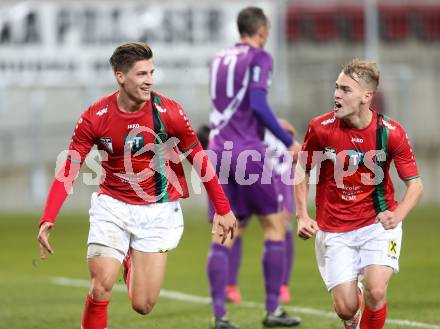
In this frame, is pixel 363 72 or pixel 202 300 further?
pixel 202 300

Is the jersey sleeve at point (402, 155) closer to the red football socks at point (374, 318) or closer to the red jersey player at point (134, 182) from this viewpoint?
the red football socks at point (374, 318)

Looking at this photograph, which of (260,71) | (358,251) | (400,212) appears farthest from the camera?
(260,71)

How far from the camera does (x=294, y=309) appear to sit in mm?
11070

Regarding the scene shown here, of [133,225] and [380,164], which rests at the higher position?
[380,164]

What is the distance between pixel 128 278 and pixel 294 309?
2.92m

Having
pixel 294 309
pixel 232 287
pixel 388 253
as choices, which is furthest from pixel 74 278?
pixel 388 253

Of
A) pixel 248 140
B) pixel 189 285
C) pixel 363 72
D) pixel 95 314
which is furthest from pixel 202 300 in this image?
pixel 363 72

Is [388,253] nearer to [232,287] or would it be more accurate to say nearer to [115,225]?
[115,225]

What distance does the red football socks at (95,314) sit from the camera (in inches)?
311

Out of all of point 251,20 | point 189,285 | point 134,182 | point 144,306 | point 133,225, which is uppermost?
point 251,20

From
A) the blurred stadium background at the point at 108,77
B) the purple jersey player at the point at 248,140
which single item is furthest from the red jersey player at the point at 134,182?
the blurred stadium background at the point at 108,77

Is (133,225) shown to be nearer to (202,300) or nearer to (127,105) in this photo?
(127,105)

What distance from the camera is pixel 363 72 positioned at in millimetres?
8062

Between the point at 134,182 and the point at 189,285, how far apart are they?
5.67 metres
